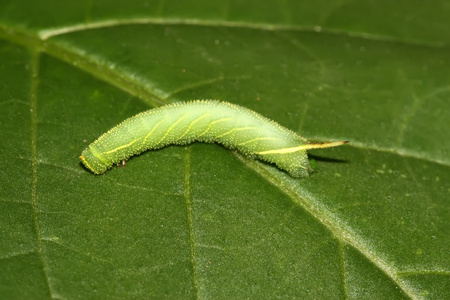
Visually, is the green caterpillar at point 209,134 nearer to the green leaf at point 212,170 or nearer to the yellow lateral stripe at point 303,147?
the yellow lateral stripe at point 303,147

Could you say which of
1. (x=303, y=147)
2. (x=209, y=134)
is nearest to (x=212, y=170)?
(x=209, y=134)

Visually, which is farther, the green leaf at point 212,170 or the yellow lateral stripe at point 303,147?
the yellow lateral stripe at point 303,147

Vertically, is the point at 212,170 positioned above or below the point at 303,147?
below

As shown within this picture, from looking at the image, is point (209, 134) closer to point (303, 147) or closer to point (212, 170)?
Answer: point (212, 170)

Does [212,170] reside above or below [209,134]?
below

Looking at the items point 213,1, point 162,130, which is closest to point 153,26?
point 213,1

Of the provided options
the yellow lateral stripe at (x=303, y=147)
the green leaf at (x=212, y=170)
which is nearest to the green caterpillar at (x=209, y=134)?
the yellow lateral stripe at (x=303, y=147)

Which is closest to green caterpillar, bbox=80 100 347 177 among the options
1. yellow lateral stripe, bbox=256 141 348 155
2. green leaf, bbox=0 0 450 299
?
yellow lateral stripe, bbox=256 141 348 155
